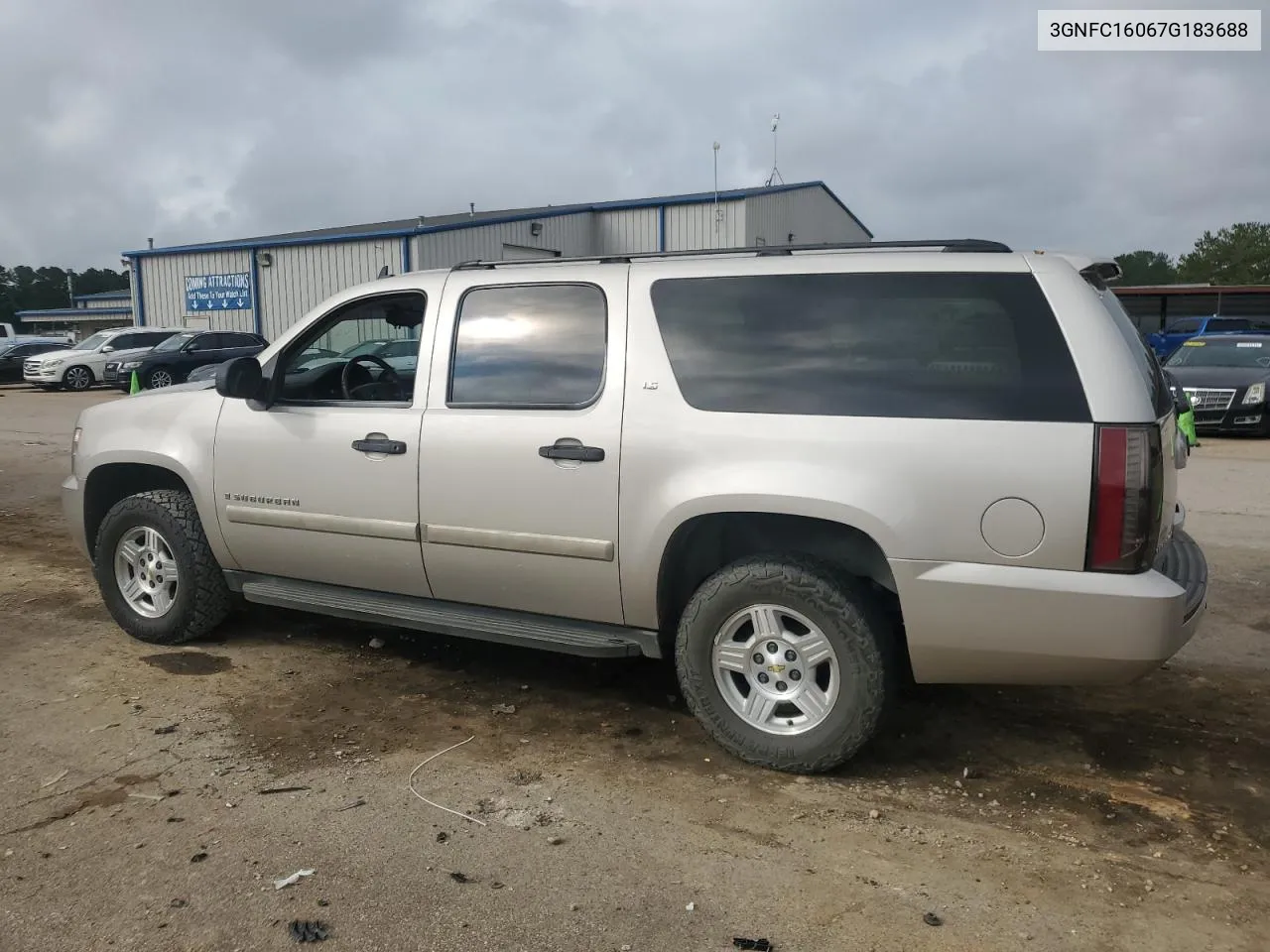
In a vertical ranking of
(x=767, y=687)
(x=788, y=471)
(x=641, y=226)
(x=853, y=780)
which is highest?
(x=641, y=226)

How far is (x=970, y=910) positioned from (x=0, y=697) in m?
4.16

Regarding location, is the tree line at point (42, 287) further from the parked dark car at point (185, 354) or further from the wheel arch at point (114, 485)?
the wheel arch at point (114, 485)

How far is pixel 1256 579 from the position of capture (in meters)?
6.47

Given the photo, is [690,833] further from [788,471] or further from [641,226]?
[641,226]

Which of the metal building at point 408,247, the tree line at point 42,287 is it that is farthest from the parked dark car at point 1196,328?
the tree line at point 42,287

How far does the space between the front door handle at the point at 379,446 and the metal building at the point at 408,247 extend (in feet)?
65.0

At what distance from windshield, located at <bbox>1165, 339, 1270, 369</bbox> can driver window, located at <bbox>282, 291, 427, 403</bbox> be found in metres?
14.1

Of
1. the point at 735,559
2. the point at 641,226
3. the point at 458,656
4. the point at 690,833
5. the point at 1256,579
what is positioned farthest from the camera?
the point at 641,226

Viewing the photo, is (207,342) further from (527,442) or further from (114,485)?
(527,442)

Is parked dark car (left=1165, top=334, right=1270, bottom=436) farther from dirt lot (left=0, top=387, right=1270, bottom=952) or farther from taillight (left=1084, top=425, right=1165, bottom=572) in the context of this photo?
taillight (left=1084, top=425, right=1165, bottom=572)

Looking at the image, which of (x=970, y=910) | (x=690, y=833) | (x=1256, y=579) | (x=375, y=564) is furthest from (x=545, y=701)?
(x=1256, y=579)

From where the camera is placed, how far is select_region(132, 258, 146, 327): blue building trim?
29891 mm

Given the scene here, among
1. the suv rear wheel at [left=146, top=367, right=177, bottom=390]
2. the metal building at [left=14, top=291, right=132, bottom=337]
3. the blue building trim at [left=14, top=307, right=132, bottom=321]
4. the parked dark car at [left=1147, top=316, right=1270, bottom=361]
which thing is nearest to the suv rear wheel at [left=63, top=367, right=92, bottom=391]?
the suv rear wheel at [left=146, top=367, right=177, bottom=390]

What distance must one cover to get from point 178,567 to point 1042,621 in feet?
13.2
